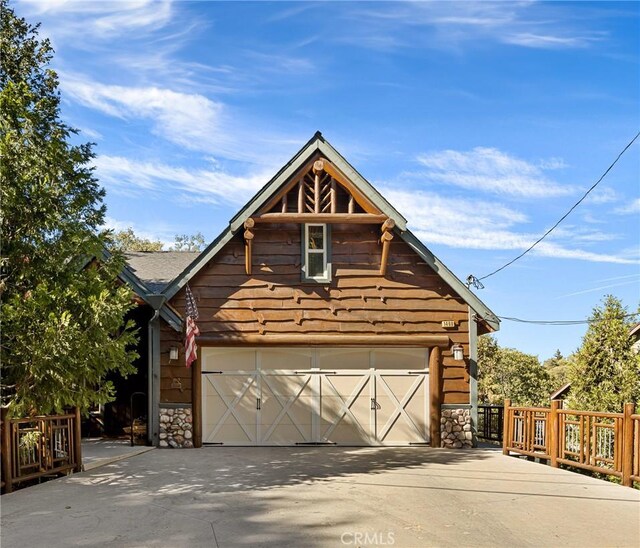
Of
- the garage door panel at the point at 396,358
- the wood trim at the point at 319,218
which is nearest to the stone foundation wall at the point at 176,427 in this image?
the garage door panel at the point at 396,358

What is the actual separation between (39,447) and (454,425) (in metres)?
8.52

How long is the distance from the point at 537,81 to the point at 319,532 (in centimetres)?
1096

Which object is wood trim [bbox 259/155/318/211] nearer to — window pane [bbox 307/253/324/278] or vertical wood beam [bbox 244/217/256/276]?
vertical wood beam [bbox 244/217/256/276]

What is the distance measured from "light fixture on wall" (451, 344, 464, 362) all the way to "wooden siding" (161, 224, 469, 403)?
0.13 meters

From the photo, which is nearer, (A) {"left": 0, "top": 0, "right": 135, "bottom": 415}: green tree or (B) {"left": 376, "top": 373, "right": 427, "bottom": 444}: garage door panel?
(A) {"left": 0, "top": 0, "right": 135, "bottom": 415}: green tree

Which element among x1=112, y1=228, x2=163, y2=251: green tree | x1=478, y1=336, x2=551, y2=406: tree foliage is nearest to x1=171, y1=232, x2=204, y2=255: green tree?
x1=112, y1=228, x2=163, y2=251: green tree

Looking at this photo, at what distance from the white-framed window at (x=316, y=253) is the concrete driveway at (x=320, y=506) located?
4.35 meters

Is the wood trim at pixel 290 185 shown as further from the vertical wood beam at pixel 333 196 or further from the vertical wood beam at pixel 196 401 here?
the vertical wood beam at pixel 196 401

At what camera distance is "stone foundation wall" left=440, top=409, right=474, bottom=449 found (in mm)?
14023

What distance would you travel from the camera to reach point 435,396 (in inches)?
549

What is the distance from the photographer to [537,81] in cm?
1366

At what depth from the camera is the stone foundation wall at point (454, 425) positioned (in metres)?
14.0

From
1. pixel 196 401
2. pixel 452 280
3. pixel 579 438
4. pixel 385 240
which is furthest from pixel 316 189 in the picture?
pixel 579 438

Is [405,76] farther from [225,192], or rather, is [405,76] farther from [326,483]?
[225,192]
